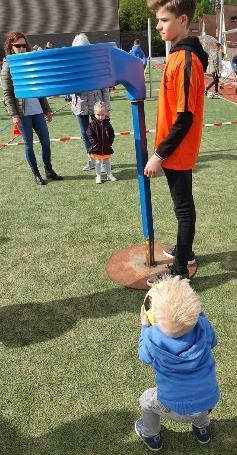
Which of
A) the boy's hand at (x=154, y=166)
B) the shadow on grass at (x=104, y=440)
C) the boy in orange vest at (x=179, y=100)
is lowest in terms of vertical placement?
the shadow on grass at (x=104, y=440)

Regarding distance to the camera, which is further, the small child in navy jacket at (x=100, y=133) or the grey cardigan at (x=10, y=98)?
the small child in navy jacket at (x=100, y=133)

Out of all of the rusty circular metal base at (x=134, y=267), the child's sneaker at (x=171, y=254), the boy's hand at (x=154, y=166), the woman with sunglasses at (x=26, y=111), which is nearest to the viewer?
the boy's hand at (x=154, y=166)

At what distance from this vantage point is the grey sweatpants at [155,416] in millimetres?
2145

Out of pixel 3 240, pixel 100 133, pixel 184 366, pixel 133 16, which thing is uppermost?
pixel 184 366

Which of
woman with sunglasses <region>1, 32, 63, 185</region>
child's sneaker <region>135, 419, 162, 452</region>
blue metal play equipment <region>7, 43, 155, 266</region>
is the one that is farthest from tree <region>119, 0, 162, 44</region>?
child's sneaker <region>135, 419, 162, 452</region>

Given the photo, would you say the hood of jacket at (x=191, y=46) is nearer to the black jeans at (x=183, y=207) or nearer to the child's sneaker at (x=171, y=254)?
the black jeans at (x=183, y=207)

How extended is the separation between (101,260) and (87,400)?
5.77 feet

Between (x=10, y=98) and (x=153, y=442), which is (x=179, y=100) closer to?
(x=153, y=442)

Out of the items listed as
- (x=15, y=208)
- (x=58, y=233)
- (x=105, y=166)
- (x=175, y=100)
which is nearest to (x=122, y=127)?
(x=105, y=166)

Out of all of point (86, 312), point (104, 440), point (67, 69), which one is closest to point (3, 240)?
point (86, 312)

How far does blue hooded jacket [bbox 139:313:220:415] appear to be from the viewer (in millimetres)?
1936

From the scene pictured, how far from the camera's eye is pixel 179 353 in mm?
1934

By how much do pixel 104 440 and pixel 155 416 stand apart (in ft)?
1.04

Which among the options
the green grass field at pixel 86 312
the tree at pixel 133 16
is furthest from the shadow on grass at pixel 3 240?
the tree at pixel 133 16
